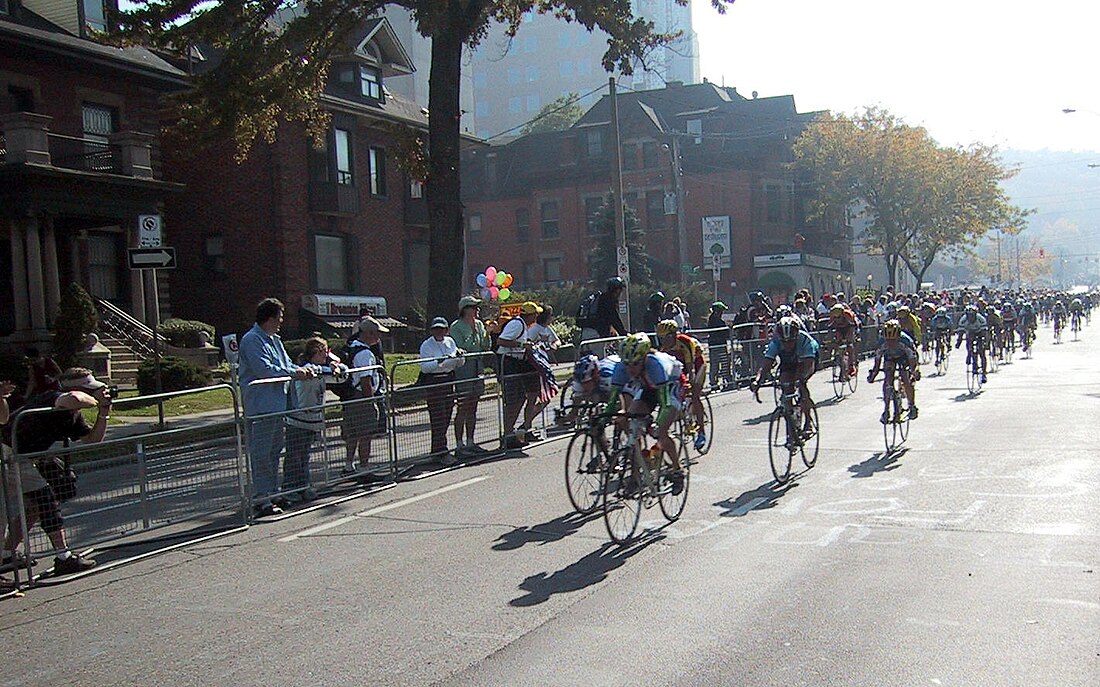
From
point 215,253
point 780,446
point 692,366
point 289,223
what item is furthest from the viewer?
point 215,253

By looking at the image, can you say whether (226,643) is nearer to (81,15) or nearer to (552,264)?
(81,15)

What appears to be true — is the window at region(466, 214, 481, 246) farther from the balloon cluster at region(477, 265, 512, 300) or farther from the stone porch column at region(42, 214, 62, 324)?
the stone porch column at region(42, 214, 62, 324)

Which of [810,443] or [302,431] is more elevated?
[302,431]

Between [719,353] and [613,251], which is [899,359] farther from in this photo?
[613,251]

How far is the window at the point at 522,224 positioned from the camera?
64.7 metres

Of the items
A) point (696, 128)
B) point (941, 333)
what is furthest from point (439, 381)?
point (696, 128)

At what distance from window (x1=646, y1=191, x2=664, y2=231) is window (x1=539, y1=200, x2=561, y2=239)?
5374 mm

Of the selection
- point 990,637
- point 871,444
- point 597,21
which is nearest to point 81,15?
point 597,21

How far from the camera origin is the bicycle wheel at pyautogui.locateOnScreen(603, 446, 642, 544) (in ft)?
28.7

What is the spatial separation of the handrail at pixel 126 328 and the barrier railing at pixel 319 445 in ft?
54.3

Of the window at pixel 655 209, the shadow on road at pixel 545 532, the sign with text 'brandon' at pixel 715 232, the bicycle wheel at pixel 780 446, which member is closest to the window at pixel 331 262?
the sign with text 'brandon' at pixel 715 232

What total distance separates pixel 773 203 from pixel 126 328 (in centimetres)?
4370

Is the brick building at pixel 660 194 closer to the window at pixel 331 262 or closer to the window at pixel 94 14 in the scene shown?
the window at pixel 331 262

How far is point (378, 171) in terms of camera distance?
38.5 m
